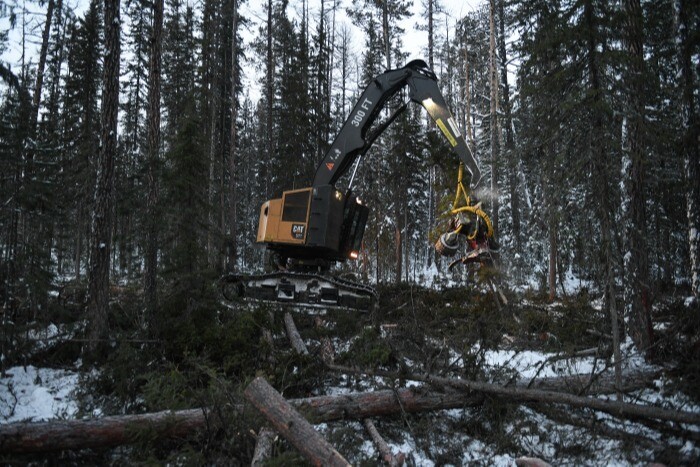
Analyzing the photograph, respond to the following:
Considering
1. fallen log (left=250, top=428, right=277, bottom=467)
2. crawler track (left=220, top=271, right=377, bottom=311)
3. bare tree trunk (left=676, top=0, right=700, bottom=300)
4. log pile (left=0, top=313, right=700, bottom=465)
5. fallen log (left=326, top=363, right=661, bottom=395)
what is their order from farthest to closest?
crawler track (left=220, top=271, right=377, bottom=311) < bare tree trunk (left=676, top=0, right=700, bottom=300) < fallen log (left=326, top=363, right=661, bottom=395) < log pile (left=0, top=313, right=700, bottom=465) < fallen log (left=250, top=428, right=277, bottom=467)

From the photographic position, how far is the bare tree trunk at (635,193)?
688cm

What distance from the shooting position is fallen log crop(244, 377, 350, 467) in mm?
3490

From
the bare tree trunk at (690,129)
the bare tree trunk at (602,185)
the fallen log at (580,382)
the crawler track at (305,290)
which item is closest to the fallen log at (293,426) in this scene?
the fallen log at (580,382)

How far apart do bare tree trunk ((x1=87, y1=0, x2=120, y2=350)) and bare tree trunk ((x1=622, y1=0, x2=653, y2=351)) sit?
9.05 m

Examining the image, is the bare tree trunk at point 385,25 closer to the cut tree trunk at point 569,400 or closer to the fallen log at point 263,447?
the cut tree trunk at point 569,400

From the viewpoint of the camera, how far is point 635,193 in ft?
23.8

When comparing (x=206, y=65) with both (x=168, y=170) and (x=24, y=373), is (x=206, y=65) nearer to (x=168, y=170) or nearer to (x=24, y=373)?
(x=168, y=170)

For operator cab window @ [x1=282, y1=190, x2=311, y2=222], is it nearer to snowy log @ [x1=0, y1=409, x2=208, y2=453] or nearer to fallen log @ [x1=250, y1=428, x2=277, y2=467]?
snowy log @ [x1=0, y1=409, x2=208, y2=453]

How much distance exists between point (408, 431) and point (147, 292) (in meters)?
6.36

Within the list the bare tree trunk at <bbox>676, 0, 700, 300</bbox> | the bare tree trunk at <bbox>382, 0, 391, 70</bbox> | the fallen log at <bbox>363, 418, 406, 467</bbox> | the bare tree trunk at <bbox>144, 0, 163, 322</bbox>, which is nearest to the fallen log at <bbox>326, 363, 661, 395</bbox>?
the fallen log at <bbox>363, 418, 406, 467</bbox>

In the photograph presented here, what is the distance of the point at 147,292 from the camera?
29.1ft

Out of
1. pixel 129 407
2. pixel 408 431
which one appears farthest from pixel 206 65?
pixel 408 431

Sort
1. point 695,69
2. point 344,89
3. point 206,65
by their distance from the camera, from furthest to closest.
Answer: point 344,89 < point 206,65 < point 695,69

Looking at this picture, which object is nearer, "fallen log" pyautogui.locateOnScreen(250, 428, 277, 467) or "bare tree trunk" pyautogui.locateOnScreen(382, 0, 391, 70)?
"fallen log" pyautogui.locateOnScreen(250, 428, 277, 467)
